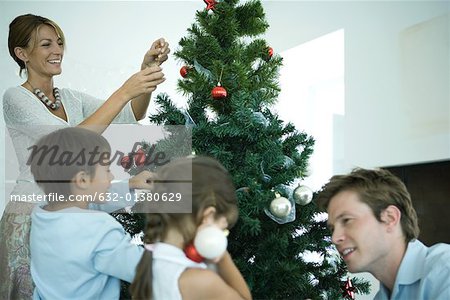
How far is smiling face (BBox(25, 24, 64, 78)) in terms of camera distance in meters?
1.60

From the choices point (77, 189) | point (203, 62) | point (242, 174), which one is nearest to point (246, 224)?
point (242, 174)

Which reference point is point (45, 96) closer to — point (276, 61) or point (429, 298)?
point (276, 61)

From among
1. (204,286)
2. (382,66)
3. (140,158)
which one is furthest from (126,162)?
(382,66)

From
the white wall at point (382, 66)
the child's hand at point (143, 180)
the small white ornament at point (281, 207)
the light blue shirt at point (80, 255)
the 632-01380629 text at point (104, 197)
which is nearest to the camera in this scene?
the 632-01380629 text at point (104, 197)

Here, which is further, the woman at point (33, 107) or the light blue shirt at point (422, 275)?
the woman at point (33, 107)

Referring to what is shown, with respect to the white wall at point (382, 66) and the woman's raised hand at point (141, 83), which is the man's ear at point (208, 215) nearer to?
the woman's raised hand at point (141, 83)

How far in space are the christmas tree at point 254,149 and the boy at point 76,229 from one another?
25 centimetres

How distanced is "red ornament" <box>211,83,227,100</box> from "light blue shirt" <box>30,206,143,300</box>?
0.43 m

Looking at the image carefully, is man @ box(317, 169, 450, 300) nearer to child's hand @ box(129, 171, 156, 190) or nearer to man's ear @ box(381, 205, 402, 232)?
man's ear @ box(381, 205, 402, 232)

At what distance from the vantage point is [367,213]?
4.42 ft

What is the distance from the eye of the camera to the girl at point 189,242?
3.44ft

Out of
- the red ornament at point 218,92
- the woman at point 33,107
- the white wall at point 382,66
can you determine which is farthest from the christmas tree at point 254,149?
the white wall at point 382,66

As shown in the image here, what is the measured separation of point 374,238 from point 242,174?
360mm

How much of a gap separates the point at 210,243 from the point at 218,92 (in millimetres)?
558
